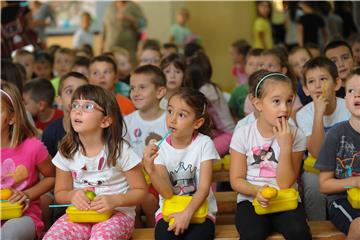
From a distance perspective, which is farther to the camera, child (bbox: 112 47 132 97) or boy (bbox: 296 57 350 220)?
child (bbox: 112 47 132 97)

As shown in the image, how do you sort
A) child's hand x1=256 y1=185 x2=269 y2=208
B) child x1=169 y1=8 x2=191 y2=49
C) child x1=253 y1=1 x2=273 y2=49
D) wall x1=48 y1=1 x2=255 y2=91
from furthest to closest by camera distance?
wall x1=48 y1=1 x2=255 y2=91 → child x1=169 y1=8 x2=191 y2=49 → child x1=253 y1=1 x2=273 y2=49 → child's hand x1=256 y1=185 x2=269 y2=208

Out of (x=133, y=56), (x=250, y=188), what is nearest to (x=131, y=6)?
(x=133, y=56)

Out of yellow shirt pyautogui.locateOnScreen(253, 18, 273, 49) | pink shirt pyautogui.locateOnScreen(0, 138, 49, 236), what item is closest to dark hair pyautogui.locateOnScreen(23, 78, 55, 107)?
pink shirt pyautogui.locateOnScreen(0, 138, 49, 236)

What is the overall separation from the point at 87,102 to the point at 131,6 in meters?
5.62

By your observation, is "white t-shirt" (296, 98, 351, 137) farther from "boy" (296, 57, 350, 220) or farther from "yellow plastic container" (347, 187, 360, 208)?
"yellow plastic container" (347, 187, 360, 208)

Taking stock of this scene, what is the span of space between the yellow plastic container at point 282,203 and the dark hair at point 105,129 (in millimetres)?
770

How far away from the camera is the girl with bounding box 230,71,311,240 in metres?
2.78

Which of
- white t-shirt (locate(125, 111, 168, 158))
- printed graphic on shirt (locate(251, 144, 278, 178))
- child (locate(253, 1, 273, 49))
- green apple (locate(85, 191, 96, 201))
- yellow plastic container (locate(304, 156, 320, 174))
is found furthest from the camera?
child (locate(253, 1, 273, 49))

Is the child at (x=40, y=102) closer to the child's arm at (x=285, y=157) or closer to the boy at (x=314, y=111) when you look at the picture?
the boy at (x=314, y=111)

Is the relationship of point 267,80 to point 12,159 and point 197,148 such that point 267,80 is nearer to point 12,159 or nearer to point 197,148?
point 197,148

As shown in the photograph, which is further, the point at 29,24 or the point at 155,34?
the point at 155,34

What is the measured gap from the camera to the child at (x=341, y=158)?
9.47ft

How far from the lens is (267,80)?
2986mm

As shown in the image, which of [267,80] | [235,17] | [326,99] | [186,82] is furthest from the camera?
[235,17]
